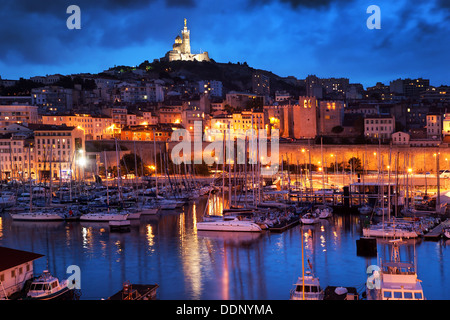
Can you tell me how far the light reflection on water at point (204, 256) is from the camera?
11562 millimetres

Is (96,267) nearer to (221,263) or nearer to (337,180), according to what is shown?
(221,263)

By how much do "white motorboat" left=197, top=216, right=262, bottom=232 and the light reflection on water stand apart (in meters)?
0.32

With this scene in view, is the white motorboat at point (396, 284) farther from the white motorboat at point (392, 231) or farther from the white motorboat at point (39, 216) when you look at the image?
the white motorboat at point (39, 216)

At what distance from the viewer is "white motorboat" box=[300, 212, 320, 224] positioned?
1919cm

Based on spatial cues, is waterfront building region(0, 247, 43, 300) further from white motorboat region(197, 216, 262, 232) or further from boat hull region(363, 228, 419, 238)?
boat hull region(363, 228, 419, 238)

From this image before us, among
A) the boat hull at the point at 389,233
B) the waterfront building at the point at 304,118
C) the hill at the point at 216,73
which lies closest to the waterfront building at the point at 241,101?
the waterfront building at the point at 304,118

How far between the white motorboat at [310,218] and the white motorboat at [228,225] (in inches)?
80.1

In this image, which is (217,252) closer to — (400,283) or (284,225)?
(284,225)

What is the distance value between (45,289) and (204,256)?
565cm

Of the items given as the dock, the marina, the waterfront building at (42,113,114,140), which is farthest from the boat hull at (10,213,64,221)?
the waterfront building at (42,113,114,140)

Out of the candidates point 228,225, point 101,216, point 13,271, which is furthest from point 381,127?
point 13,271

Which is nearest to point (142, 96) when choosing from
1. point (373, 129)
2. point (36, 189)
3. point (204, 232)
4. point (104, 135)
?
point (104, 135)
